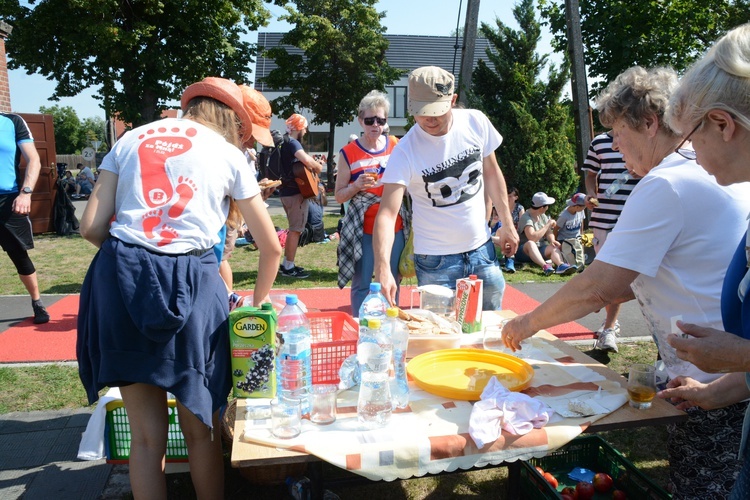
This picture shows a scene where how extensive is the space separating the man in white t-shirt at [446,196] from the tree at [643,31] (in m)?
17.3

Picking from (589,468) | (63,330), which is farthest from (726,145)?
(63,330)

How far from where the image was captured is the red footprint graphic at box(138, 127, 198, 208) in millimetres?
2018

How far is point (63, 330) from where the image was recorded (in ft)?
17.8

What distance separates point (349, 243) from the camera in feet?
14.5

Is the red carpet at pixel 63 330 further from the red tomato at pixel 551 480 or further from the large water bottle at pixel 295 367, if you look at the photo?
the large water bottle at pixel 295 367

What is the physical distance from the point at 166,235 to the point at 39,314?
437cm

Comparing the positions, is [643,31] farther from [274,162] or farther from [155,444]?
[155,444]

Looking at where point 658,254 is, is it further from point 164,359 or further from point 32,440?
point 32,440

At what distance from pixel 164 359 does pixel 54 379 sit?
2771mm

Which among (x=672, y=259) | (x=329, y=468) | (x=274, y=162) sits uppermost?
(x=274, y=162)

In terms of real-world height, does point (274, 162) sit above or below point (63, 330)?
above

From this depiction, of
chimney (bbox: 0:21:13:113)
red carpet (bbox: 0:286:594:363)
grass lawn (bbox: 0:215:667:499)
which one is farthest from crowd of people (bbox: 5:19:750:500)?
chimney (bbox: 0:21:13:113)

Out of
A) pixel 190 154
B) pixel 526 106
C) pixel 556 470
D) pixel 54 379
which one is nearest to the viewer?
pixel 190 154

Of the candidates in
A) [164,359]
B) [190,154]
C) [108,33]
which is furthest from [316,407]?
[108,33]
